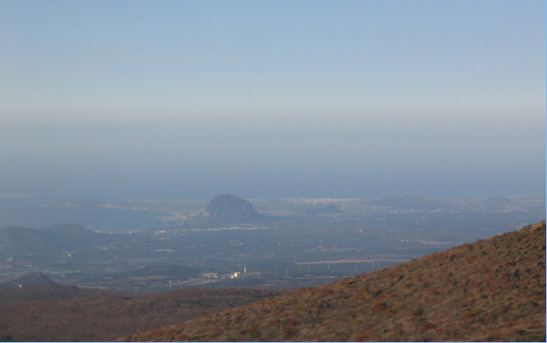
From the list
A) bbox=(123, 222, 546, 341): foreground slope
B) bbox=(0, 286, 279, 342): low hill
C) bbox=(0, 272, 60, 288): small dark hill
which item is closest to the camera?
bbox=(123, 222, 546, 341): foreground slope

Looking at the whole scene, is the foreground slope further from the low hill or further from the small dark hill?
the small dark hill

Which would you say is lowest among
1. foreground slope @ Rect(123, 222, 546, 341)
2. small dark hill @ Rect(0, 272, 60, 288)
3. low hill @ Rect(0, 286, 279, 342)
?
small dark hill @ Rect(0, 272, 60, 288)

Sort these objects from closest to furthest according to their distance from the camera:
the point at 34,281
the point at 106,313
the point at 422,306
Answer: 1. the point at 422,306
2. the point at 106,313
3. the point at 34,281

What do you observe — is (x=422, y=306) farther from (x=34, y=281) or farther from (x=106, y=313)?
(x=34, y=281)

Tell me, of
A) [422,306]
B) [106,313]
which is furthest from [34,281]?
[422,306]

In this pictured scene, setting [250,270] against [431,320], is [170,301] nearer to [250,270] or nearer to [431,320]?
[431,320]

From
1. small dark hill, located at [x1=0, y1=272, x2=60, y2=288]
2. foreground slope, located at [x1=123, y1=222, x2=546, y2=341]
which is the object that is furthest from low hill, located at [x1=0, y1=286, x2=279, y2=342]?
small dark hill, located at [x1=0, y1=272, x2=60, y2=288]

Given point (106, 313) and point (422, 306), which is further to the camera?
point (106, 313)
